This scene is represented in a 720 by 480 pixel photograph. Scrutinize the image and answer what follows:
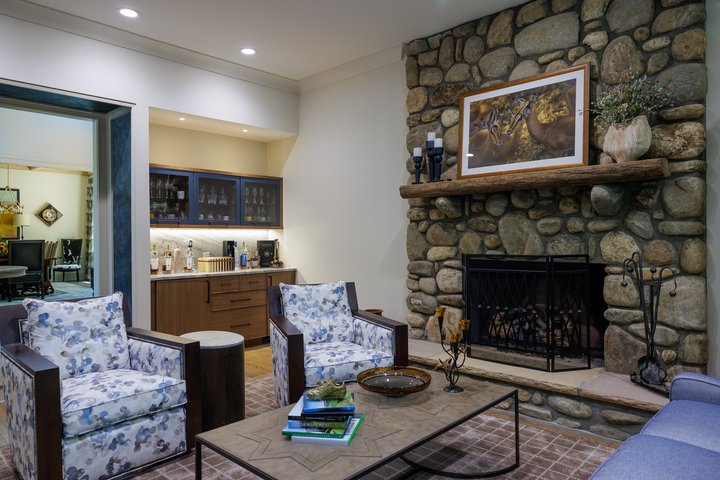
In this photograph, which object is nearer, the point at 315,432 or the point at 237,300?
the point at 315,432

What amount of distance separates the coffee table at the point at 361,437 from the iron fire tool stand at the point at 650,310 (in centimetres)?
103

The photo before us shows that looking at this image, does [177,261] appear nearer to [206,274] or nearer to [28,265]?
[206,274]

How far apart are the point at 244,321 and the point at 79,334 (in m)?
2.48

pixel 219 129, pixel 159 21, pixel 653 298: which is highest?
pixel 159 21

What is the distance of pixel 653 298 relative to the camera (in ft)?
9.80

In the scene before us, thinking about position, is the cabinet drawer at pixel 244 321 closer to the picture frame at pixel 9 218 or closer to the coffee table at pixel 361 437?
the picture frame at pixel 9 218

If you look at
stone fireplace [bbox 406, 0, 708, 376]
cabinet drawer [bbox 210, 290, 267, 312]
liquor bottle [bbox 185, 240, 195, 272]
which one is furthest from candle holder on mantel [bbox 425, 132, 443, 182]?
liquor bottle [bbox 185, 240, 195, 272]

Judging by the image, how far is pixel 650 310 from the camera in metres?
2.94

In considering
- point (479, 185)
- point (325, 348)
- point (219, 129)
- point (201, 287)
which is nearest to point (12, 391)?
point (325, 348)

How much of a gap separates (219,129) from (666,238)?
14.0 feet

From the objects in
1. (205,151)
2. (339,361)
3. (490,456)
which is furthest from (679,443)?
(205,151)

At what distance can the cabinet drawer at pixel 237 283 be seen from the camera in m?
4.88

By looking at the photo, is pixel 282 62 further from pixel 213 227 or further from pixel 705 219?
pixel 705 219

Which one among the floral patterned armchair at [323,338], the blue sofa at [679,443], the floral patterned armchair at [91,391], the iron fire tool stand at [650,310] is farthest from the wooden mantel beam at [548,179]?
the floral patterned armchair at [91,391]
